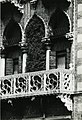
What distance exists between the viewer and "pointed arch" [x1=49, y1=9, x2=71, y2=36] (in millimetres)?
25422

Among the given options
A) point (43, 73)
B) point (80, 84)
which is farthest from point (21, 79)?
point (80, 84)

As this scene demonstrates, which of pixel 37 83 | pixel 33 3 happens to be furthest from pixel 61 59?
pixel 33 3

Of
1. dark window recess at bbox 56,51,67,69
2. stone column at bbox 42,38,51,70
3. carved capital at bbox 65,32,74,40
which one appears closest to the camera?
carved capital at bbox 65,32,74,40

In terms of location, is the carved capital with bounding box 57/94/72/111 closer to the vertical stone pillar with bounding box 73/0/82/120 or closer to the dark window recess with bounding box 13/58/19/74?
the vertical stone pillar with bounding box 73/0/82/120

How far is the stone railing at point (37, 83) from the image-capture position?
23.8 meters

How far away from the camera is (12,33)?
27.6 meters

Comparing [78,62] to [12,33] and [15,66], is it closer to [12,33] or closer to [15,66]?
[15,66]

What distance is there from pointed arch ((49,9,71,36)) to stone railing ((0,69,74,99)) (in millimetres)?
2263

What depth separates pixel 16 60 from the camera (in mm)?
27375

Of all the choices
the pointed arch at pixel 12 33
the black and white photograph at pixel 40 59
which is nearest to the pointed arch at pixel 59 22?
the black and white photograph at pixel 40 59

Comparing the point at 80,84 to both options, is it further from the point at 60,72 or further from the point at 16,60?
the point at 16,60

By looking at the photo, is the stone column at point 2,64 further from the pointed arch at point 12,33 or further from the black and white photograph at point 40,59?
the pointed arch at point 12,33

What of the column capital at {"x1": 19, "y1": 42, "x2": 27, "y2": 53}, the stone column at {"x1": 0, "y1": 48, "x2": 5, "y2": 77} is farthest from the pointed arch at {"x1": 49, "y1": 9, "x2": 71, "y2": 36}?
the stone column at {"x1": 0, "y1": 48, "x2": 5, "y2": 77}

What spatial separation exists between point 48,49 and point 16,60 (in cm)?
231
